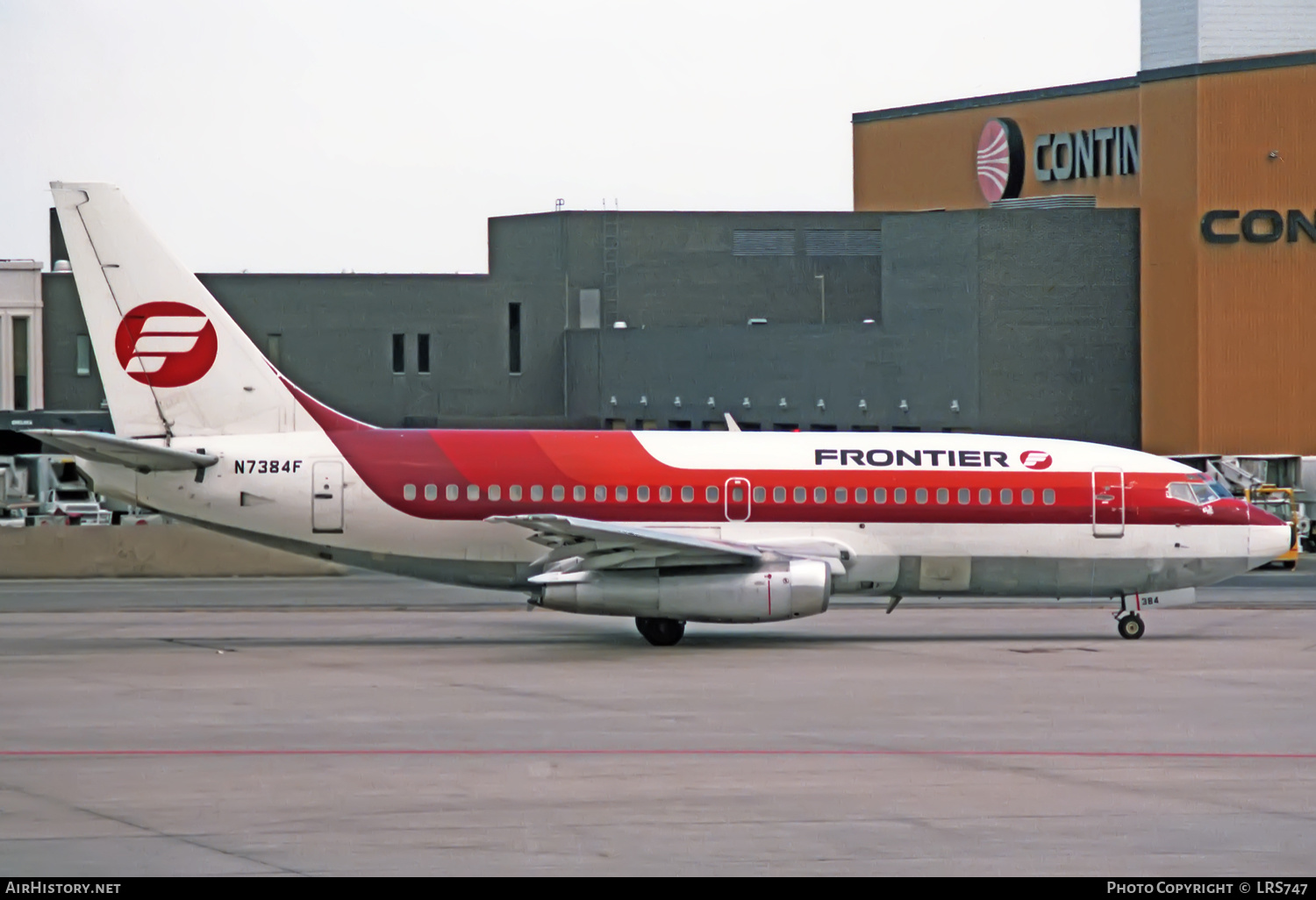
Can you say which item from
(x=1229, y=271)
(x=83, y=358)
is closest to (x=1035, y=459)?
(x=1229, y=271)

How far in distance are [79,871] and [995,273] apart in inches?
1799

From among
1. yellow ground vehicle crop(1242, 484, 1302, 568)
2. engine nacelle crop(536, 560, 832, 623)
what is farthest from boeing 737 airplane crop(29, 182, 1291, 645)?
yellow ground vehicle crop(1242, 484, 1302, 568)

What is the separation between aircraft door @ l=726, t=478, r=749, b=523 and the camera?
86.0 feet

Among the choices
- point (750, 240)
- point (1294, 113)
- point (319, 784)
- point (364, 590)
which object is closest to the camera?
point (319, 784)

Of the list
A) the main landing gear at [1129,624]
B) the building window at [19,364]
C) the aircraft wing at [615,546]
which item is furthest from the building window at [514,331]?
the main landing gear at [1129,624]

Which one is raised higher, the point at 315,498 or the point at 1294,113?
the point at 1294,113

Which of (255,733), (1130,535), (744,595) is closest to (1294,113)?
(1130,535)

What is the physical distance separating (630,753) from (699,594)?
8.68 meters

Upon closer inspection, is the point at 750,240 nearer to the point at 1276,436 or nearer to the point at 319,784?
the point at 1276,436

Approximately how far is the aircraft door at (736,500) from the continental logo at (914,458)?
1.22 metres

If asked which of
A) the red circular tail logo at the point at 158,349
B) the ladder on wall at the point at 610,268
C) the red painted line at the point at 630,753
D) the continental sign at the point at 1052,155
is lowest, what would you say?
the red painted line at the point at 630,753

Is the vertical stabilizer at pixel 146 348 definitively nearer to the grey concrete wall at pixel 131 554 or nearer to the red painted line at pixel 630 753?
the red painted line at pixel 630 753

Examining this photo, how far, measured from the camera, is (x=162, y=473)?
2633cm

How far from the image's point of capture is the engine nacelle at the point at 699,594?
24.6m
